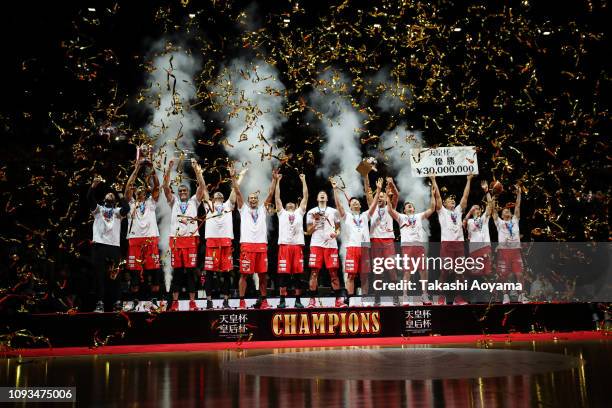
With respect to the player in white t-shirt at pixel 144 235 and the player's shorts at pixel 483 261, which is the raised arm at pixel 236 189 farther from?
the player's shorts at pixel 483 261

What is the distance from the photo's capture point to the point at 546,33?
1046cm

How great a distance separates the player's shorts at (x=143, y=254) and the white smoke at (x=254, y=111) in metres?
2.48

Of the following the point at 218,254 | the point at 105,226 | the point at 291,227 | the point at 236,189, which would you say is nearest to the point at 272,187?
the point at 236,189

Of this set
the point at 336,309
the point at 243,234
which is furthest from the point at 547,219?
the point at 243,234

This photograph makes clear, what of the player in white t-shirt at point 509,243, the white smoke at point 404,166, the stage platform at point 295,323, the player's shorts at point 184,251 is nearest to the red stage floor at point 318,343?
the stage platform at point 295,323

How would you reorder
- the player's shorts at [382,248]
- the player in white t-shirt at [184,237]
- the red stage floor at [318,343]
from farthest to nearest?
1. the player's shorts at [382,248]
2. the player in white t-shirt at [184,237]
3. the red stage floor at [318,343]

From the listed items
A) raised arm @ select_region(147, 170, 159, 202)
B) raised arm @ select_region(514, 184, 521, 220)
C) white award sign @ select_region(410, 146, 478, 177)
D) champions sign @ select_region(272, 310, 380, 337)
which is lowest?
champions sign @ select_region(272, 310, 380, 337)

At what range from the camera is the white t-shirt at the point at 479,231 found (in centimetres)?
1015

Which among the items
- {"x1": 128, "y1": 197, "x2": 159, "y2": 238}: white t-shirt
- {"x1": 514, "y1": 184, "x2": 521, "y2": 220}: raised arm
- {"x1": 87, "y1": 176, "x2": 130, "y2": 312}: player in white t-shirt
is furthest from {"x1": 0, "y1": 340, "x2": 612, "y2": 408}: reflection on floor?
{"x1": 514, "y1": 184, "x2": 521, "y2": 220}: raised arm

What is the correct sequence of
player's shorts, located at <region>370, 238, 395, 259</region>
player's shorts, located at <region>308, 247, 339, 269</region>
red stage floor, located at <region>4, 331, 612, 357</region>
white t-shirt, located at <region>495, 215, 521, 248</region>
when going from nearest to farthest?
Answer: red stage floor, located at <region>4, 331, 612, 357</region>, player's shorts, located at <region>308, 247, 339, 269</region>, player's shorts, located at <region>370, 238, 395, 259</region>, white t-shirt, located at <region>495, 215, 521, 248</region>

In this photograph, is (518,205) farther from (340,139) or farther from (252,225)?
(252,225)

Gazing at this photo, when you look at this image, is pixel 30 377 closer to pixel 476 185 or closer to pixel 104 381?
pixel 104 381

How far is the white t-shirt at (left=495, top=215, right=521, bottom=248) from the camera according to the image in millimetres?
10203

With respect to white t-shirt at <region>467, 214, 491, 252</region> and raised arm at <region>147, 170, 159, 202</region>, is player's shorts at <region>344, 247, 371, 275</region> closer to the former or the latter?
white t-shirt at <region>467, 214, 491, 252</region>
